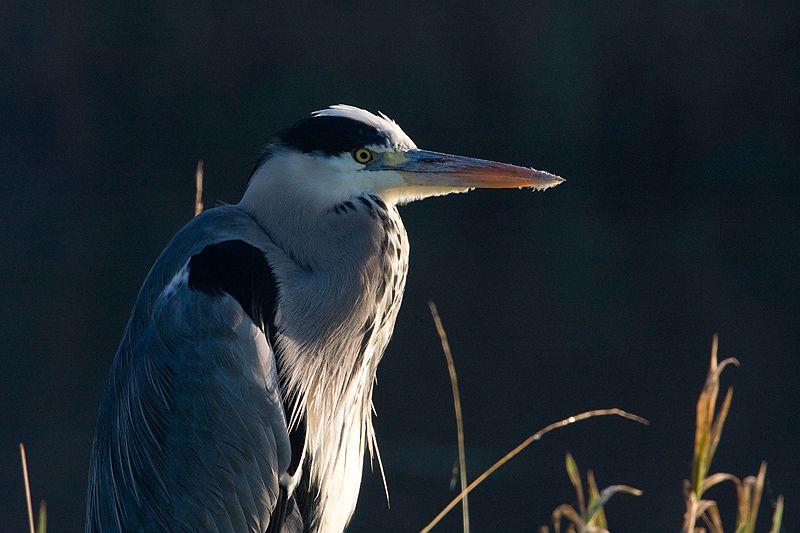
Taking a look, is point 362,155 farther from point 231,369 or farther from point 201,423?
point 201,423

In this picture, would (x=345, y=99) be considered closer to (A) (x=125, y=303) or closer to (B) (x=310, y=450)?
(A) (x=125, y=303)

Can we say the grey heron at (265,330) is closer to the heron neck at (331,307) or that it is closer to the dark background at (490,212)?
the heron neck at (331,307)

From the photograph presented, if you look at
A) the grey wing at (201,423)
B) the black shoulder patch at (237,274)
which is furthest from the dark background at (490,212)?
the black shoulder patch at (237,274)

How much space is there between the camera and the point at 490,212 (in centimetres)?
1247

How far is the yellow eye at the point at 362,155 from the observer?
8.14 ft

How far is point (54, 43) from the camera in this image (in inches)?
551

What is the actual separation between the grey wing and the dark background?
3350 mm

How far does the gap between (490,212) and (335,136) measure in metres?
10.1

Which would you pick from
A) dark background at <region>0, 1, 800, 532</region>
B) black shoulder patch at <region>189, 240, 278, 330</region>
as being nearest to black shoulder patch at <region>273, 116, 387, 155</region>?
black shoulder patch at <region>189, 240, 278, 330</region>

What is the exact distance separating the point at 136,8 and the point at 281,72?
2.11m

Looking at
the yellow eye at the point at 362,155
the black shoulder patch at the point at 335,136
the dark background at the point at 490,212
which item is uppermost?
the black shoulder patch at the point at 335,136

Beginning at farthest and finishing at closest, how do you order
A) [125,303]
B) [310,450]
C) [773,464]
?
[125,303], [773,464], [310,450]

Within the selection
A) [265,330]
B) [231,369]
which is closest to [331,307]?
[265,330]

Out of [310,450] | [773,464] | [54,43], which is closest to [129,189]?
[54,43]
